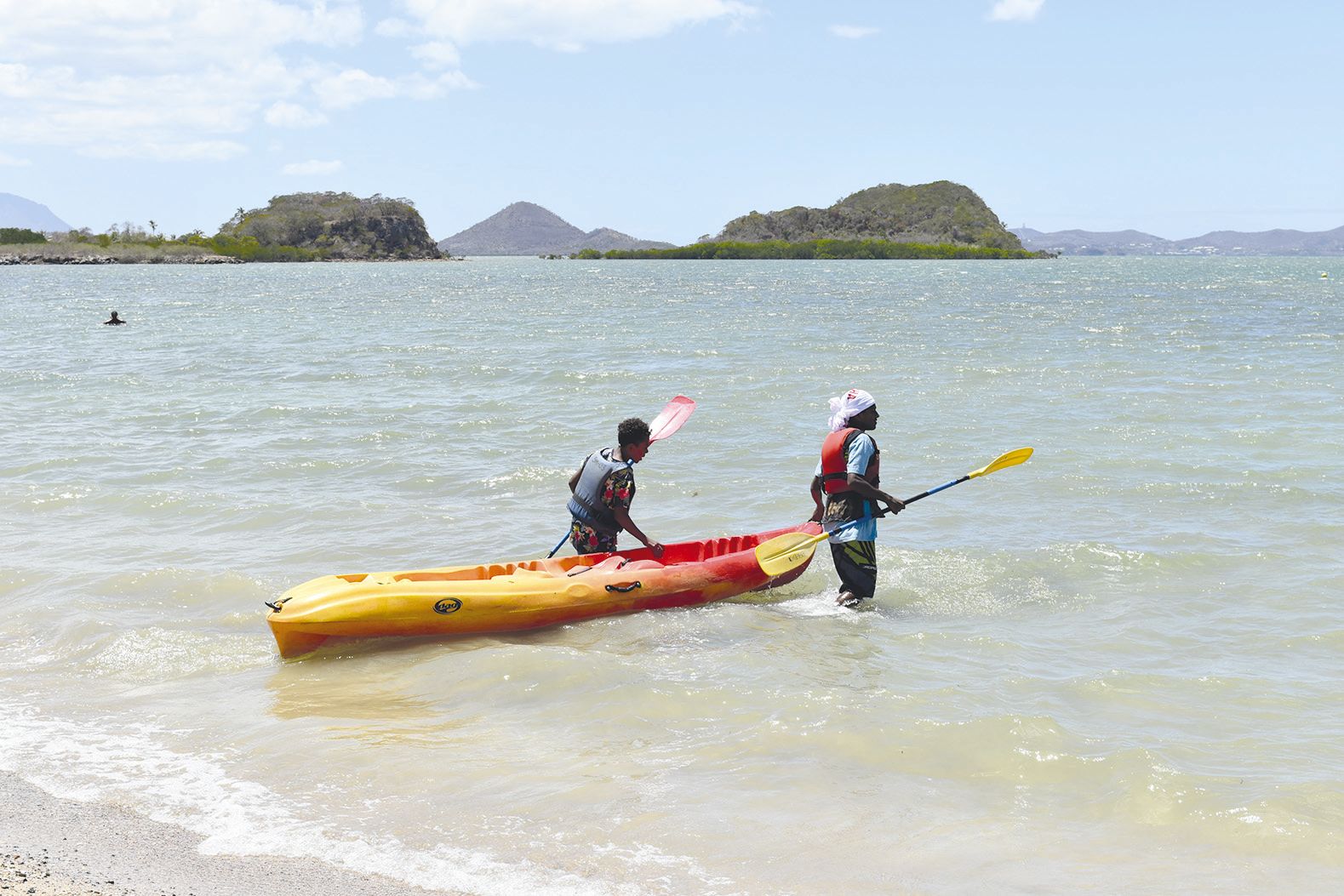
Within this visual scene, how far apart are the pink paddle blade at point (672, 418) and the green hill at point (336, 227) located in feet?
449

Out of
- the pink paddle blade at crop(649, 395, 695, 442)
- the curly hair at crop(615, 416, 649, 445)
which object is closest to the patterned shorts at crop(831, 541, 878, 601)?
Answer: the curly hair at crop(615, 416, 649, 445)

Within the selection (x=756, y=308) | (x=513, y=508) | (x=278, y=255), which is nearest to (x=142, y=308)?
(x=756, y=308)

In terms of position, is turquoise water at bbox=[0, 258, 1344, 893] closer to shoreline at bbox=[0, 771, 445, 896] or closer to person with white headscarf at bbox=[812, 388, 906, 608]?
shoreline at bbox=[0, 771, 445, 896]

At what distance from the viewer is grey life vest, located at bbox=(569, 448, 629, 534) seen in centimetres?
737

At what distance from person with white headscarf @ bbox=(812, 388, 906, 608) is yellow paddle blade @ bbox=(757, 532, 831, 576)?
0.25 metres

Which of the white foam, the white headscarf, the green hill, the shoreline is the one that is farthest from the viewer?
the green hill

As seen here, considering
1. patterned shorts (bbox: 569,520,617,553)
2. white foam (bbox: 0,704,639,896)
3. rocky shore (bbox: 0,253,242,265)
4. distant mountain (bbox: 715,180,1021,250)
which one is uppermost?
distant mountain (bbox: 715,180,1021,250)

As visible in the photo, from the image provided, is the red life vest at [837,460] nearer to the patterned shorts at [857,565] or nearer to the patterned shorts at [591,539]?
the patterned shorts at [857,565]

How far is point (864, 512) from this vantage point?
7.30 metres

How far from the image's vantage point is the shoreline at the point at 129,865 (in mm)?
3660

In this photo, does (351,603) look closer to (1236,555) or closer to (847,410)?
(847,410)

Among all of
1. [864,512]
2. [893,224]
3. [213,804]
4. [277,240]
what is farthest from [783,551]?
[893,224]

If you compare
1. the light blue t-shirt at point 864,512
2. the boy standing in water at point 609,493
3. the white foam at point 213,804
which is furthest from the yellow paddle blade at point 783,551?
the white foam at point 213,804

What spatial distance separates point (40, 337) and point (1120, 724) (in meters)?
28.7
